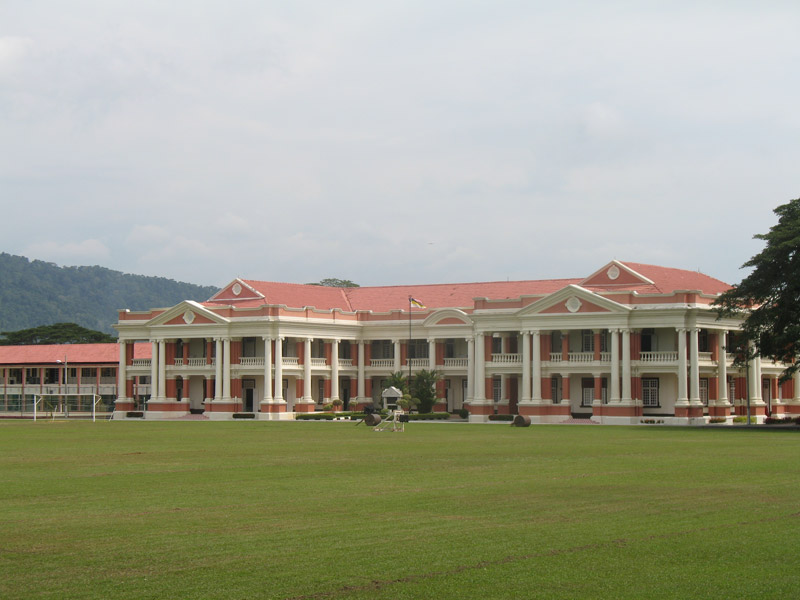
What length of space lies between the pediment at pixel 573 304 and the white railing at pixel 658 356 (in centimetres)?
319

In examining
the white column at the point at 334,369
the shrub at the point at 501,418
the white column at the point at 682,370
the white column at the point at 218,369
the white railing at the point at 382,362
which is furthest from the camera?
the white railing at the point at 382,362

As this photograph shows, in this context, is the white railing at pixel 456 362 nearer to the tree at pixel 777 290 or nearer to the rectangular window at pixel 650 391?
the rectangular window at pixel 650 391

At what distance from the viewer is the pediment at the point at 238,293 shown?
82.4 meters

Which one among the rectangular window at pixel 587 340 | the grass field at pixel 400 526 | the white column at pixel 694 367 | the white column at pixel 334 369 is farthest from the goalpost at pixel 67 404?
the grass field at pixel 400 526

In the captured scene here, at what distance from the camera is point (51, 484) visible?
2458 centimetres

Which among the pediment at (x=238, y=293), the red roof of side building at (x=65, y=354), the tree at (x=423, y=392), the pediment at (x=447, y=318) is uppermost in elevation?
the pediment at (x=238, y=293)

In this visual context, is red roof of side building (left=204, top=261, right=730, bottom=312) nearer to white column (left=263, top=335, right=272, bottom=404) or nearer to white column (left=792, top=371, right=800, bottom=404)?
white column (left=263, top=335, right=272, bottom=404)

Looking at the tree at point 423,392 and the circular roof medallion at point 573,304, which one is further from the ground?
the circular roof medallion at point 573,304

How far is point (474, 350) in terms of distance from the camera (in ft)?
254

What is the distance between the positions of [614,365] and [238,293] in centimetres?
2928

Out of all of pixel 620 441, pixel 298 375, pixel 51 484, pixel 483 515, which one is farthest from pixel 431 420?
Answer: pixel 483 515

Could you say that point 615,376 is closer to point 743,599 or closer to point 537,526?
point 537,526

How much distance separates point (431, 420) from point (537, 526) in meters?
56.7

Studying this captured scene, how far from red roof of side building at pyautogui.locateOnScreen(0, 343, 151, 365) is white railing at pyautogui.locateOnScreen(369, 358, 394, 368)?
20.4 metres
